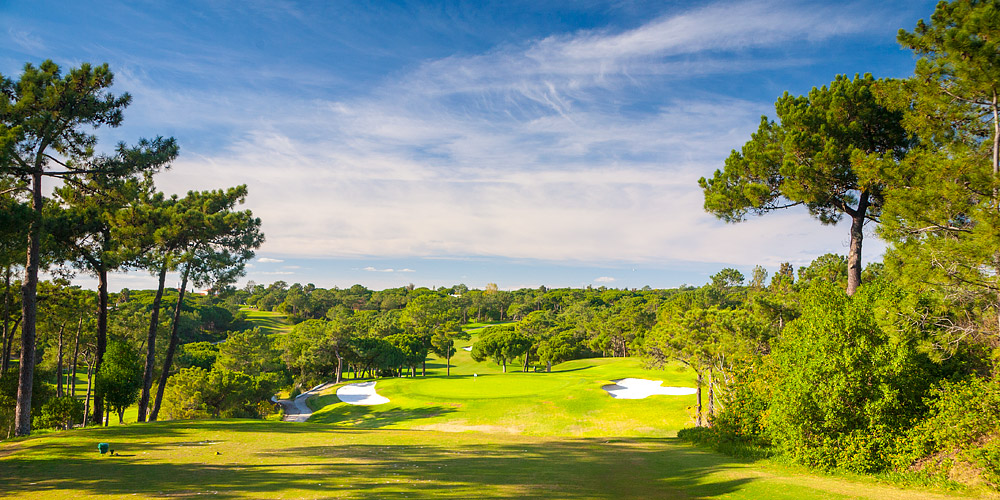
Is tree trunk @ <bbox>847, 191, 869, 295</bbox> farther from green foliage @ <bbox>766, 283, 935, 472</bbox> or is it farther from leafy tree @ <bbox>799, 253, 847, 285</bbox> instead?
leafy tree @ <bbox>799, 253, 847, 285</bbox>

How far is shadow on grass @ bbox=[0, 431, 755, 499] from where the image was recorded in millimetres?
9656

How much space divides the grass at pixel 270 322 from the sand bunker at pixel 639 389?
281 ft

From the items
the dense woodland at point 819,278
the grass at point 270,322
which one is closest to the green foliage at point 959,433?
the dense woodland at point 819,278

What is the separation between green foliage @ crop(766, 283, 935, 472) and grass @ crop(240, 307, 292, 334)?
4285 inches

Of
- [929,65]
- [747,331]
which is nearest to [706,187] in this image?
[747,331]

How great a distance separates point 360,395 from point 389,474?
34336mm

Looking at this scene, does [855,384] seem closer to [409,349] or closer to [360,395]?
[360,395]

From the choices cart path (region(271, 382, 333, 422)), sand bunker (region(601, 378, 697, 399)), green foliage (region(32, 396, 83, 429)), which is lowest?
cart path (region(271, 382, 333, 422))

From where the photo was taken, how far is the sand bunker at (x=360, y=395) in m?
40.8

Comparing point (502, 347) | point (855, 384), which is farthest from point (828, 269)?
point (855, 384)

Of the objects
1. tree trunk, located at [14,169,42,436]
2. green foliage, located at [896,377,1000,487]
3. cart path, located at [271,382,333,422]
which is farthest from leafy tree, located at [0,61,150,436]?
green foliage, located at [896,377,1000,487]

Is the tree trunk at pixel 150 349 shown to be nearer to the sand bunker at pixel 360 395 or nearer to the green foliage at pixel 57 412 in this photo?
the green foliage at pixel 57 412

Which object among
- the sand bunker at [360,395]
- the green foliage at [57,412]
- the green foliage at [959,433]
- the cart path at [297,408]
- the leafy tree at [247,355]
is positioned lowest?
the cart path at [297,408]

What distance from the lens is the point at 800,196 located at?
60.4 feet
